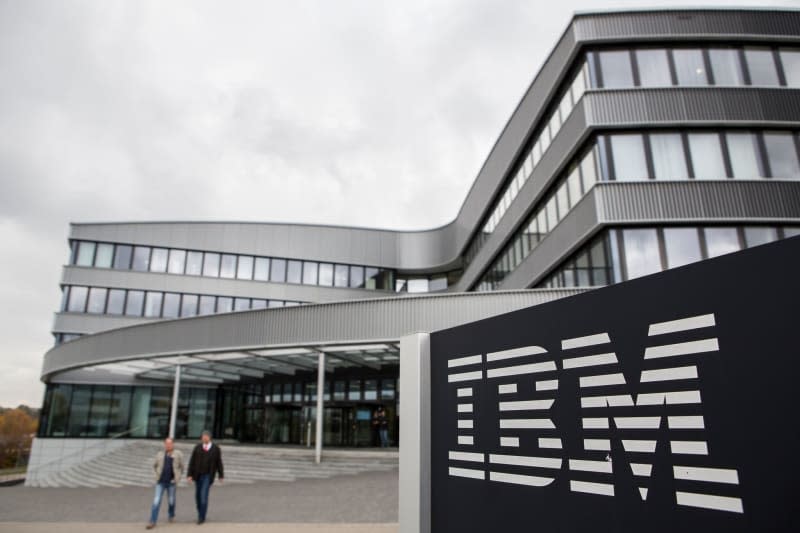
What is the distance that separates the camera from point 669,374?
10.8ft

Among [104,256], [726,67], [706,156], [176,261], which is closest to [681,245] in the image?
[706,156]

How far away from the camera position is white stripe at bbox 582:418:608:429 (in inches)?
144

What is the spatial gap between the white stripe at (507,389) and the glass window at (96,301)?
38304 mm

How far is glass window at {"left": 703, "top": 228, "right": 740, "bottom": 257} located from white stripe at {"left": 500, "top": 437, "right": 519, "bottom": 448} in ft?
51.1

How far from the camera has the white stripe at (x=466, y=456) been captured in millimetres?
4789

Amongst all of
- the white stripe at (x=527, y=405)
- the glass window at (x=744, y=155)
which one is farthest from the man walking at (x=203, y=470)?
the glass window at (x=744, y=155)

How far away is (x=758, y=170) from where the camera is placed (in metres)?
17.7

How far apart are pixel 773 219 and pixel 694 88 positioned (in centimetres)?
507

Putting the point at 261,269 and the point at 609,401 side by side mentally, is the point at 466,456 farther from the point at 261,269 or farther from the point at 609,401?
the point at 261,269

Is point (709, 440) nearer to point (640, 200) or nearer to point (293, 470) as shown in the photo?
point (640, 200)

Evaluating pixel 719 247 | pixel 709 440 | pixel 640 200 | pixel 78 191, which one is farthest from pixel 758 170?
pixel 78 191

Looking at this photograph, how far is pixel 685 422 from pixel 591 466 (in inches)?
31.4

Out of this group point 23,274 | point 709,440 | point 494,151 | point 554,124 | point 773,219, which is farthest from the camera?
point 23,274

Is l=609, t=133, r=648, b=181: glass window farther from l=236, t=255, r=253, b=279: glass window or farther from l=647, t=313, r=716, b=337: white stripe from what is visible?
l=236, t=255, r=253, b=279: glass window
